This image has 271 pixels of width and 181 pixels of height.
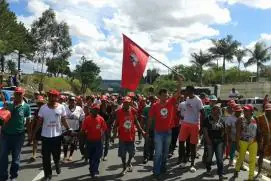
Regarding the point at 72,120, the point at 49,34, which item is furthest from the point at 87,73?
the point at 72,120

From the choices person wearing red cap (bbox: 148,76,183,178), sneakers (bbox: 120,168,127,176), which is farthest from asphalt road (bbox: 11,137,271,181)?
person wearing red cap (bbox: 148,76,183,178)

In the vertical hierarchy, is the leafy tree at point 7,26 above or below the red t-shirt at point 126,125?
above

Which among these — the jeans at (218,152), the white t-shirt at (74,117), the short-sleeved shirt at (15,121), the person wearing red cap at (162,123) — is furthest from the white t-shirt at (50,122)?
the jeans at (218,152)

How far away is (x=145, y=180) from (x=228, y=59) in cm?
6280

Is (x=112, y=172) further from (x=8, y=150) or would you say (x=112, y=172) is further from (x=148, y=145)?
(x=8, y=150)

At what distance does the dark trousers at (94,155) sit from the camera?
9823 mm

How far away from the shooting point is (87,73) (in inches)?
3455

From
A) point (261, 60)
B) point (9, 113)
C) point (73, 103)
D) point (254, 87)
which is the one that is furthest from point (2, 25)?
point (9, 113)

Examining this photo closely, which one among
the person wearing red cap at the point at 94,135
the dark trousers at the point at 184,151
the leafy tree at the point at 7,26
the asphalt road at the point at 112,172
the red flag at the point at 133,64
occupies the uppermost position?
the leafy tree at the point at 7,26

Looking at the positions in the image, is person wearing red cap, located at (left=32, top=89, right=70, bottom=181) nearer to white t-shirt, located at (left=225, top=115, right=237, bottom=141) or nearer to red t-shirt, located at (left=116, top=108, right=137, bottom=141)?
red t-shirt, located at (left=116, top=108, right=137, bottom=141)

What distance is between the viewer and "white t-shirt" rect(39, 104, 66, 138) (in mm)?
9023

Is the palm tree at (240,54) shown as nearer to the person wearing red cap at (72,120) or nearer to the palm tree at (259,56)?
the palm tree at (259,56)

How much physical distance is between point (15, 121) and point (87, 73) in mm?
79239

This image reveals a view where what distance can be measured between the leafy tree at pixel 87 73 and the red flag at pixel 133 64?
244 ft
